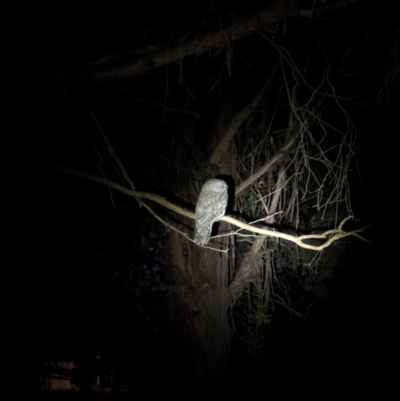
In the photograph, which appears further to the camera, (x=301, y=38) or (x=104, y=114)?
(x=104, y=114)

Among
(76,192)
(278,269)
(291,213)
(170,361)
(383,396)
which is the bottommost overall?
(383,396)

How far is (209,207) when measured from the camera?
3.29 metres

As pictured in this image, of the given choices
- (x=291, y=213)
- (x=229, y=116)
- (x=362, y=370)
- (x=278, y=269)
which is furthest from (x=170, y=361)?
(x=362, y=370)

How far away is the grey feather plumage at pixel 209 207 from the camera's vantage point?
329 cm

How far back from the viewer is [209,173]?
3.72m

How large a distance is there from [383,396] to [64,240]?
4.07 metres

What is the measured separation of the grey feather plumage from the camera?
3.29 metres

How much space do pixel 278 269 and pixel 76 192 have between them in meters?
2.06

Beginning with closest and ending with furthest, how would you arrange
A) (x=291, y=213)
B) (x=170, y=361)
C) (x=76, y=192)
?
(x=291, y=213) < (x=170, y=361) < (x=76, y=192)

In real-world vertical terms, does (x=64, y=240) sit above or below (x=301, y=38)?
below

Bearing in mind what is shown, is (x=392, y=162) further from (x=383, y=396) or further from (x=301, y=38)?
(x=383, y=396)

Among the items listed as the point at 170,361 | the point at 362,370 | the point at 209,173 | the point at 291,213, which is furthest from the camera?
the point at 362,370

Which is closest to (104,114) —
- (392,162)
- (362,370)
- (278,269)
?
(278,269)

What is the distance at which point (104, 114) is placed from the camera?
4242 mm
